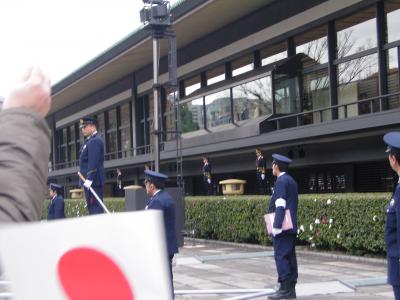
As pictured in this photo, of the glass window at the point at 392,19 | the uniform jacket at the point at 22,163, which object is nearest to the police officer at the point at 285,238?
the uniform jacket at the point at 22,163

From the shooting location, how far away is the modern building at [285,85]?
656 inches

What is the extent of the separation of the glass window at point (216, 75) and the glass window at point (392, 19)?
8.56 meters

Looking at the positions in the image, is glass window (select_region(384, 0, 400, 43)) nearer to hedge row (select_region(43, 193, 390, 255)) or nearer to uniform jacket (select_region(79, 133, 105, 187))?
hedge row (select_region(43, 193, 390, 255))

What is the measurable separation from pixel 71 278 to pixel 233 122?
21.1 m

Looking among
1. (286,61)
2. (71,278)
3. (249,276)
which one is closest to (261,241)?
(249,276)

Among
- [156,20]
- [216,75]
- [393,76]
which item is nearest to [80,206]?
[216,75]

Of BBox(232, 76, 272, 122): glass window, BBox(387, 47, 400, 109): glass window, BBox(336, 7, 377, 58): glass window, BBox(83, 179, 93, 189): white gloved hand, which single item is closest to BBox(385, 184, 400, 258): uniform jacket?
BBox(83, 179, 93, 189): white gloved hand

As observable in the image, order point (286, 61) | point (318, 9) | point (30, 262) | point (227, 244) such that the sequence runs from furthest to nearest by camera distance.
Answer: point (286, 61) → point (318, 9) → point (227, 244) → point (30, 262)

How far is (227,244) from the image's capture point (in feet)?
54.1

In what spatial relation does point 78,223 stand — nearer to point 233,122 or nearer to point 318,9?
point 318,9

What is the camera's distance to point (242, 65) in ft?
75.6

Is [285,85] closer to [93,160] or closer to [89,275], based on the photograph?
[93,160]

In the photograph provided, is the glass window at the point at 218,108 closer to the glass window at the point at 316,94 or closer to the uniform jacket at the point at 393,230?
the glass window at the point at 316,94

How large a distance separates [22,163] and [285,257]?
305 inches
